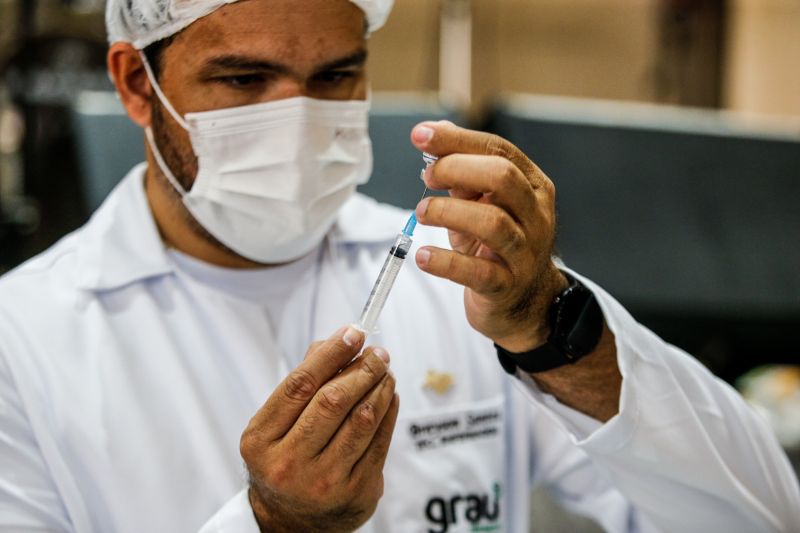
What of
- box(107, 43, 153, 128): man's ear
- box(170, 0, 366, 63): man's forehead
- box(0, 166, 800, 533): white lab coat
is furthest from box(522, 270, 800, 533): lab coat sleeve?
box(107, 43, 153, 128): man's ear

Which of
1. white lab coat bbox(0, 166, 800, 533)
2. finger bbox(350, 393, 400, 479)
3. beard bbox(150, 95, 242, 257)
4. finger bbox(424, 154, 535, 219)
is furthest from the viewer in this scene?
beard bbox(150, 95, 242, 257)

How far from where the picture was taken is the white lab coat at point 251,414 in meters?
1.12

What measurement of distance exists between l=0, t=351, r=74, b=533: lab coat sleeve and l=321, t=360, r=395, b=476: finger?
44cm

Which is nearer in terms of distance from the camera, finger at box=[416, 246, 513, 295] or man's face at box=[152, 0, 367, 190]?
finger at box=[416, 246, 513, 295]

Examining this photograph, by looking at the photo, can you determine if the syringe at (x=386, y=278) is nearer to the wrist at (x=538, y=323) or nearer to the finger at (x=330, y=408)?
the finger at (x=330, y=408)

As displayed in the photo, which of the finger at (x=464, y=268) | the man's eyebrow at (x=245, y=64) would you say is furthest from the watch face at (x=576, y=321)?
the man's eyebrow at (x=245, y=64)

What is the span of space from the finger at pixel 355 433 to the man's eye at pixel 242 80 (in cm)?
51

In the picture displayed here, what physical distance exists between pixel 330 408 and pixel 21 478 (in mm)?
490

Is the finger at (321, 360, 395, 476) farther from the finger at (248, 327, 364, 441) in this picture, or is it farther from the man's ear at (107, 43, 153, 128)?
the man's ear at (107, 43, 153, 128)

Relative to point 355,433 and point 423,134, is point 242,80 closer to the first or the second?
point 423,134

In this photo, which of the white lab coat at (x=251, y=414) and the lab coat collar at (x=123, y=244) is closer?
the white lab coat at (x=251, y=414)

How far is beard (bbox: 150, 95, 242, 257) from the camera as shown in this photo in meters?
1.22

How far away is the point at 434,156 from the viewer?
2.89 ft

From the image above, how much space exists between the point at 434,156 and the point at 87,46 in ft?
8.28
